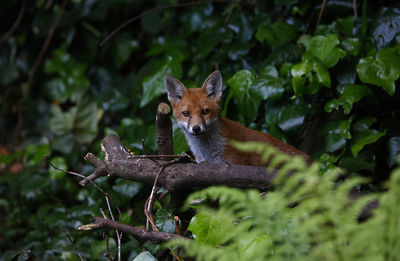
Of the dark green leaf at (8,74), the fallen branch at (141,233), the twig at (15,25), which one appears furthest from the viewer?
the dark green leaf at (8,74)

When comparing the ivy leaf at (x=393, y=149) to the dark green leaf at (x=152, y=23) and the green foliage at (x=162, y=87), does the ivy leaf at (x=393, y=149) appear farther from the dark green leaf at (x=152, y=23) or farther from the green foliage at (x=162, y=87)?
the dark green leaf at (x=152, y=23)

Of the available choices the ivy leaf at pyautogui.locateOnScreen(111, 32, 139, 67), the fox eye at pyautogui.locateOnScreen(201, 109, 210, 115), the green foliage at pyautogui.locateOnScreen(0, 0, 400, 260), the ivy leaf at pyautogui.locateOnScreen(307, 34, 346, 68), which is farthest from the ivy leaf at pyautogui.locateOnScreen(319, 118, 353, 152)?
the ivy leaf at pyautogui.locateOnScreen(111, 32, 139, 67)

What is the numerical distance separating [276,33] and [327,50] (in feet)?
2.44

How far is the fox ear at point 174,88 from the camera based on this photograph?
12.0 ft

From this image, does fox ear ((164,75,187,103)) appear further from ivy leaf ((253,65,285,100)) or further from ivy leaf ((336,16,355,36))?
ivy leaf ((336,16,355,36))

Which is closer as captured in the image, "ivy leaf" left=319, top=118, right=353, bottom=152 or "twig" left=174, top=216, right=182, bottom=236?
"twig" left=174, top=216, right=182, bottom=236

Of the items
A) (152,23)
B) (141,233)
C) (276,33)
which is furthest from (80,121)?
(141,233)

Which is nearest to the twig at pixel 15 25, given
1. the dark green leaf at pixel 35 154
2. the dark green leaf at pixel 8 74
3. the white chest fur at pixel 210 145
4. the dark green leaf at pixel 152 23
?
the dark green leaf at pixel 8 74

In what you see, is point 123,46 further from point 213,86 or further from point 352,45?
point 352,45

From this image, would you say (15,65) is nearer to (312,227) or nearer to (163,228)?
(163,228)

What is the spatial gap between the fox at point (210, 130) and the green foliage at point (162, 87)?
1.38ft

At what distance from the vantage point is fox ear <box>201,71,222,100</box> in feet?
12.2

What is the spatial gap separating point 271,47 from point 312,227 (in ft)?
11.8

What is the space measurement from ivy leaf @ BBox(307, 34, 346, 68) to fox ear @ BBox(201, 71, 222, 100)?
3.20 feet
